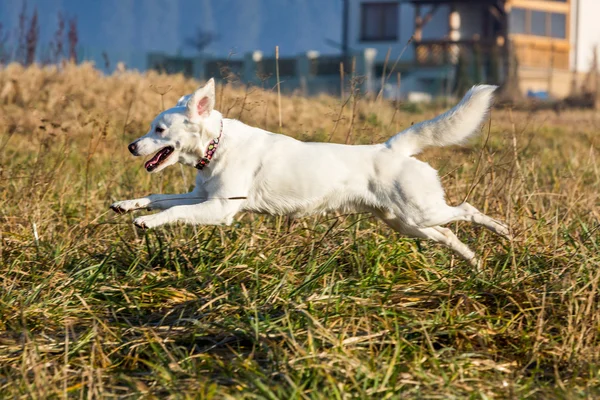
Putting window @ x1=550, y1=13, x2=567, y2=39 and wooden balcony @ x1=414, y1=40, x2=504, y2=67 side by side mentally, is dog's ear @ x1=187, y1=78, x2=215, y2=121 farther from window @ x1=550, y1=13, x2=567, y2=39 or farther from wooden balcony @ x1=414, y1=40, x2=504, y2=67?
window @ x1=550, y1=13, x2=567, y2=39

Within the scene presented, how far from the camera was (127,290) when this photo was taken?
4387mm

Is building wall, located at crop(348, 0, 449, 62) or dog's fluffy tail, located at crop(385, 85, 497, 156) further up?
building wall, located at crop(348, 0, 449, 62)

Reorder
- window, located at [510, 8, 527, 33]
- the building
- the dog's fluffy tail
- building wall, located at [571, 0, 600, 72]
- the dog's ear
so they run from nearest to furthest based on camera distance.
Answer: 1. the dog's ear
2. the dog's fluffy tail
3. the building
4. window, located at [510, 8, 527, 33]
5. building wall, located at [571, 0, 600, 72]

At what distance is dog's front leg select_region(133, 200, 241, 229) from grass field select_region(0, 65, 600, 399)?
0.25 metres

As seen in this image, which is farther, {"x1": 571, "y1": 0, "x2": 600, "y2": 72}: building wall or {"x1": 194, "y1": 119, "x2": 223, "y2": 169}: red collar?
{"x1": 571, "y1": 0, "x2": 600, "y2": 72}: building wall

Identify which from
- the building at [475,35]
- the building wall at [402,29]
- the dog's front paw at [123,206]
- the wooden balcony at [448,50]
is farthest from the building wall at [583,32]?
the dog's front paw at [123,206]

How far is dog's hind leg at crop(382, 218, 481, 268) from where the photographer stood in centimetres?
488

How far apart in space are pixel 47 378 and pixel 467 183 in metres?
3.54

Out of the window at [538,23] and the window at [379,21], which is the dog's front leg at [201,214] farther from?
the window at [379,21]

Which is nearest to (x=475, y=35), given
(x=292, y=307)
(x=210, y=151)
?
(x=210, y=151)

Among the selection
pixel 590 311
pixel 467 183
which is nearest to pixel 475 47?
pixel 467 183

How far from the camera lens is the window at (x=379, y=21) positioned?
37594mm

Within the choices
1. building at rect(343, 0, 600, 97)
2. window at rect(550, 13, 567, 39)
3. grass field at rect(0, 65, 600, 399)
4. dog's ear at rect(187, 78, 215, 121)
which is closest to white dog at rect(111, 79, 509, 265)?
dog's ear at rect(187, 78, 215, 121)

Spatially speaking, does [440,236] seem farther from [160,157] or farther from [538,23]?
[538,23]
